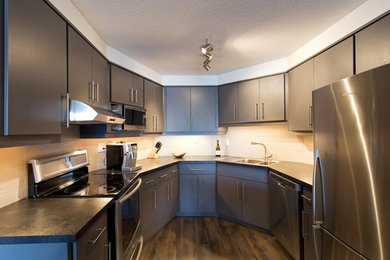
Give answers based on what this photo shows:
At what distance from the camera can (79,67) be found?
147 cm

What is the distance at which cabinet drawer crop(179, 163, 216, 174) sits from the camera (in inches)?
114

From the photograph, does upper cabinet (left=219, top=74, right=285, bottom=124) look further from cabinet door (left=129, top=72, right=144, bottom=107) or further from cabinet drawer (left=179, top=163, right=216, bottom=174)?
cabinet door (left=129, top=72, right=144, bottom=107)

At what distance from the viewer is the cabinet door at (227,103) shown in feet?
9.73

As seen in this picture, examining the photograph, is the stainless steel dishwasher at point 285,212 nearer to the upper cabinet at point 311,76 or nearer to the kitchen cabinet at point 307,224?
the kitchen cabinet at point 307,224

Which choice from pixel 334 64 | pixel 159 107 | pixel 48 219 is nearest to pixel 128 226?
pixel 48 219

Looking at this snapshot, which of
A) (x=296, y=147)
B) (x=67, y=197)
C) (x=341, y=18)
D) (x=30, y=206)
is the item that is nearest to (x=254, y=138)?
(x=296, y=147)

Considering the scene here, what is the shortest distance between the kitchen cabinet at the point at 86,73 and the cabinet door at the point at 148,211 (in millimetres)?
1104

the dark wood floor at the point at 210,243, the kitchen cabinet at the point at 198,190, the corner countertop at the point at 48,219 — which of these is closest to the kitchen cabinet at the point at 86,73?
the corner countertop at the point at 48,219

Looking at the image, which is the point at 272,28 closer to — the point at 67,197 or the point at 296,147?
the point at 296,147

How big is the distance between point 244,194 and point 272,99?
139 cm

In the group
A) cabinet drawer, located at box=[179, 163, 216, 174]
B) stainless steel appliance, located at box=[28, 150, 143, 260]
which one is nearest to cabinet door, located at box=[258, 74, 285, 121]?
cabinet drawer, located at box=[179, 163, 216, 174]

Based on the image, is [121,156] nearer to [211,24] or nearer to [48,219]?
[48,219]

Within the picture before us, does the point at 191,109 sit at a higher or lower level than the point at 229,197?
higher

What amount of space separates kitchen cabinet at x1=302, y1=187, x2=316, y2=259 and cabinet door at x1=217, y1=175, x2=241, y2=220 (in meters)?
1.02
